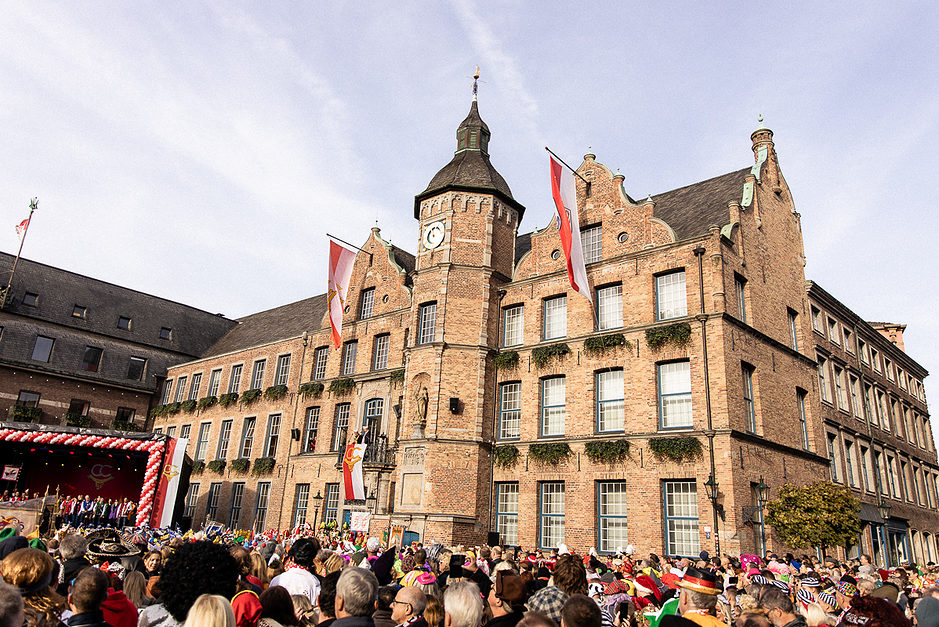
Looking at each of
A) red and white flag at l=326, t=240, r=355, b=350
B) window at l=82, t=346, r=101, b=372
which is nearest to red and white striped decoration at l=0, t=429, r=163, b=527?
red and white flag at l=326, t=240, r=355, b=350

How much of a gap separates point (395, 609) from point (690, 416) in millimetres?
15711

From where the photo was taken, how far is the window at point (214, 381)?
35.9m

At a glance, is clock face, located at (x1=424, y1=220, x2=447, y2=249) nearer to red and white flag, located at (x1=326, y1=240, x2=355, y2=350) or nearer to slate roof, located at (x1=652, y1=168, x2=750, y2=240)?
red and white flag, located at (x1=326, y1=240, x2=355, y2=350)

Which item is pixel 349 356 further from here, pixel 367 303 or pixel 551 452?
pixel 551 452

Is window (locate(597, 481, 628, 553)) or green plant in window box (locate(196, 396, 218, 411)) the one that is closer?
window (locate(597, 481, 628, 553))

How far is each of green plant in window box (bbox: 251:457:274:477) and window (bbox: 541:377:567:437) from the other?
14.3 meters

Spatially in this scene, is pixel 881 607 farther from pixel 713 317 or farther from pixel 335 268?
pixel 335 268

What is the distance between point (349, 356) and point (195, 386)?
44.6 feet

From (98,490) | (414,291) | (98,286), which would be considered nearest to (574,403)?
(414,291)

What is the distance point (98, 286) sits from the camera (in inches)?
1634

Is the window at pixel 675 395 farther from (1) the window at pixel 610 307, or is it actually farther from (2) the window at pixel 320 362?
(2) the window at pixel 320 362

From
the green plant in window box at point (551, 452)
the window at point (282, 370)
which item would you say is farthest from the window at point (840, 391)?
the window at point (282, 370)

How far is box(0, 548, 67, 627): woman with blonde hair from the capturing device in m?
4.21

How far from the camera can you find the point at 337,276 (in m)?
24.9
